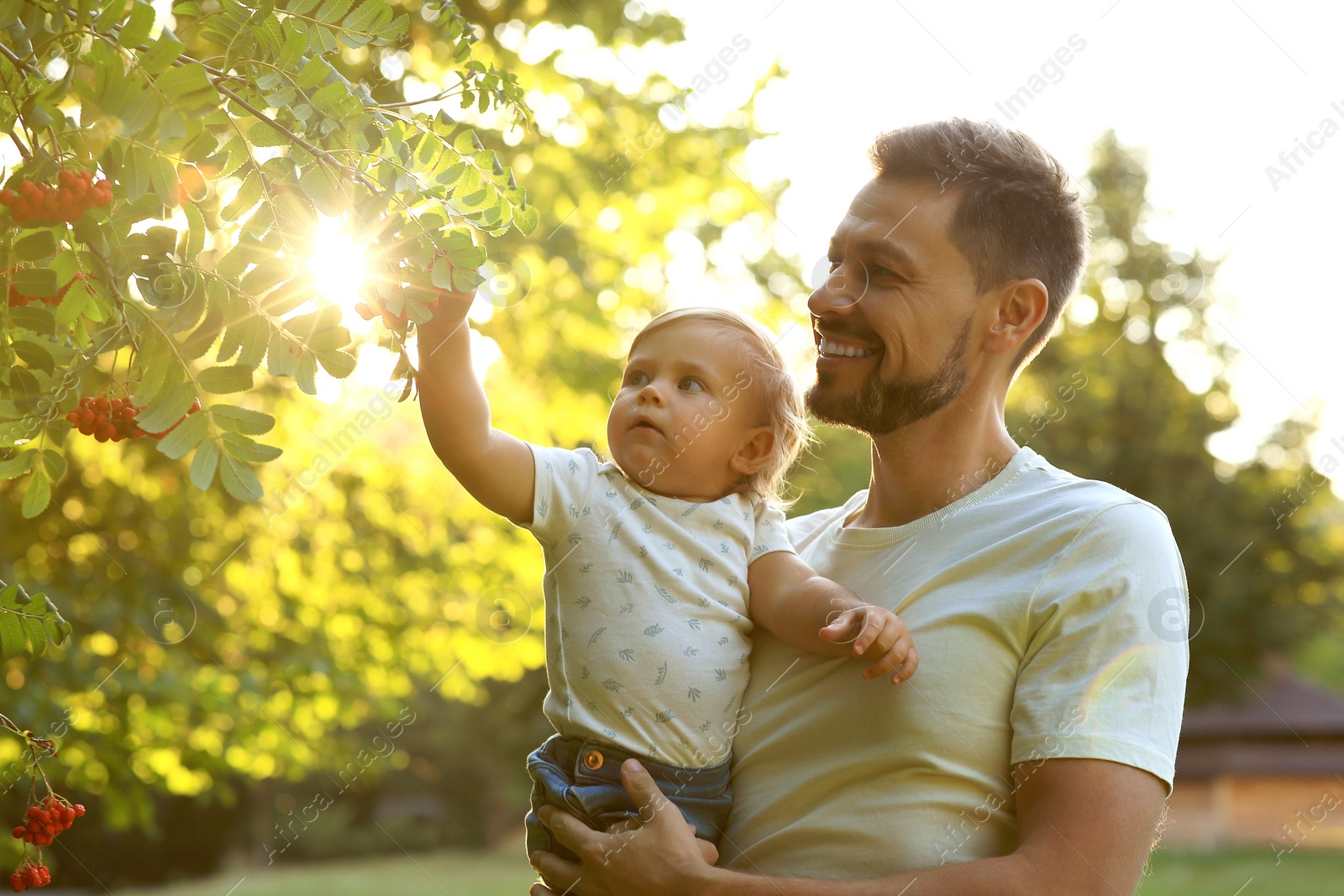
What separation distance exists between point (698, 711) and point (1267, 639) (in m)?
20.8

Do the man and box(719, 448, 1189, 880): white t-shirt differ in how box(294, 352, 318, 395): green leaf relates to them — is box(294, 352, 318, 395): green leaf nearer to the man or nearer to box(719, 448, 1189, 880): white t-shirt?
the man

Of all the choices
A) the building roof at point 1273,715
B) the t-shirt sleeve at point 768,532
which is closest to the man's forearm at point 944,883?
the t-shirt sleeve at point 768,532

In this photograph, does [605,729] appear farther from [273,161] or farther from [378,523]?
[378,523]

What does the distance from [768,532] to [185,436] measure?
117 centimetres

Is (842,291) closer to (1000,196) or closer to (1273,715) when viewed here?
(1000,196)

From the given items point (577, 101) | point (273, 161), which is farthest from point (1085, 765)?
point (577, 101)

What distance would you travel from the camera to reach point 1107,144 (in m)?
23.0

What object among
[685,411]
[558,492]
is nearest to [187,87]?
[558,492]

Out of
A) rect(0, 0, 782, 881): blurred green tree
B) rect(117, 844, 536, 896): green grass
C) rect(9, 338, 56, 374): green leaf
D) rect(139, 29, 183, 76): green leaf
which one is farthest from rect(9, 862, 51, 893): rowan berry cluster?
rect(117, 844, 536, 896): green grass

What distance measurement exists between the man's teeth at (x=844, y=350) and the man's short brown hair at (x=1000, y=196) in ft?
0.91

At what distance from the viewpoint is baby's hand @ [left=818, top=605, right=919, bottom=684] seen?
6.01 feet

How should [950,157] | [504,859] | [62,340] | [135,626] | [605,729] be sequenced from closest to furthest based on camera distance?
1. [62,340]
2. [605,729]
3. [950,157]
4. [135,626]
5. [504,859]

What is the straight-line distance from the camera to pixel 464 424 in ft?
6.01

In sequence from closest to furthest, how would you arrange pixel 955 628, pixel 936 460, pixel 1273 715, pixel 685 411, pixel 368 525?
pixel 955 628, pixel 685 411, pixel 936 460, pixel 368 525, pixel 1273 715
